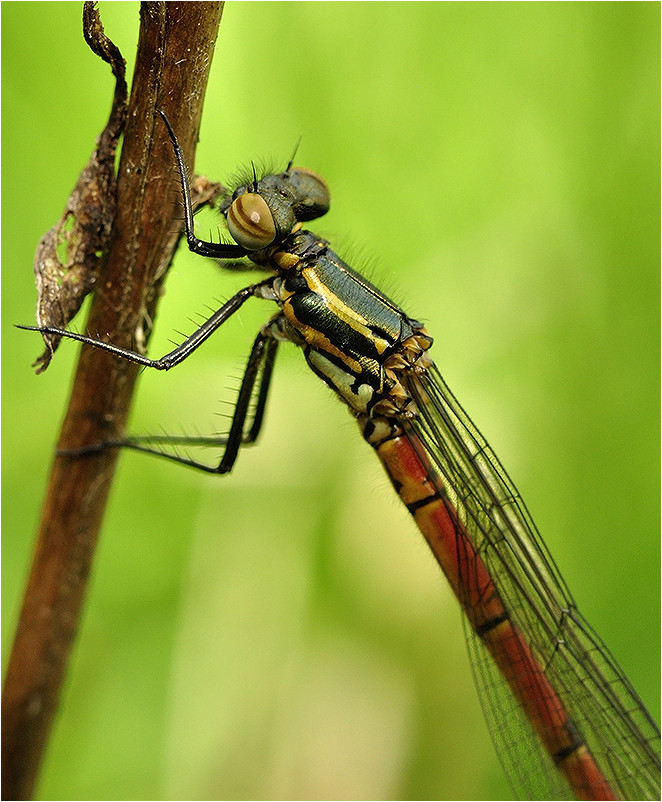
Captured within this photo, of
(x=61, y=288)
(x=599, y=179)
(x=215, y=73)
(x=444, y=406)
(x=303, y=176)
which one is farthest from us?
(x=599, y=179)

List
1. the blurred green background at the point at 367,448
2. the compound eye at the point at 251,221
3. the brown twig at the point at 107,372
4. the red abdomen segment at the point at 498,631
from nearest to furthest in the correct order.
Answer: the brown twig at the point at 107,372
the compound eye at the point at 251,221
the red abdomen segment at the point at 498,631
the blurred green background at the point at 367,448

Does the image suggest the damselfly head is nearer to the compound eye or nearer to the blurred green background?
the compound eye

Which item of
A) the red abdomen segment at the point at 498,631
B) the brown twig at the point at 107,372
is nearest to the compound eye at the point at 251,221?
the brown twig at the point at 107,372

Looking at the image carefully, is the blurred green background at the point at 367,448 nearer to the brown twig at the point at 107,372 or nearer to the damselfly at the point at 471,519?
the damselfly at the point at 471,519

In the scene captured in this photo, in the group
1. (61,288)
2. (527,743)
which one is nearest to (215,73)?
(61,288)

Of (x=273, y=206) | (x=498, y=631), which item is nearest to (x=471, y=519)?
(x=498, y=631)

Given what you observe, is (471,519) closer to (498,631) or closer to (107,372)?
(498,631)

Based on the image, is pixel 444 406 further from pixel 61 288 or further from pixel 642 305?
pixel 61 288

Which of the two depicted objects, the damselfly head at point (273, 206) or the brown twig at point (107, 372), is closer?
the brown twig at point (107, 372)
